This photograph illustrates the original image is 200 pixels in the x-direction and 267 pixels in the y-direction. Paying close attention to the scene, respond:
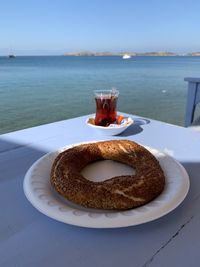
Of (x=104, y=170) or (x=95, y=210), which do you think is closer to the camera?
(x=95, y=210)

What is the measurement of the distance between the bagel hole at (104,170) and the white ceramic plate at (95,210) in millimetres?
96

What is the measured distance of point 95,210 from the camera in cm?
43

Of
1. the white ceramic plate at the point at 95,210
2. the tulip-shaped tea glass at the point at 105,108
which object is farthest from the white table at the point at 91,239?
the tulip-shaped tea glass at the point at 105,108

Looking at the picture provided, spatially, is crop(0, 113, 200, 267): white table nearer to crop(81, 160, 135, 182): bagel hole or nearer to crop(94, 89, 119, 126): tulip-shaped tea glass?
crop(81, 160, 135, 182): bagel hole

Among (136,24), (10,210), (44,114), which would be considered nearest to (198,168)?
(10,210)

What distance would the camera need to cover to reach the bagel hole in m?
0.56

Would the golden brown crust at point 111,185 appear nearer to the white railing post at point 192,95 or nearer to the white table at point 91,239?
the white table at point 91,239

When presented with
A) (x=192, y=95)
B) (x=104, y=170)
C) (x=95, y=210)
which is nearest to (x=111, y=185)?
(x=95, y=210)

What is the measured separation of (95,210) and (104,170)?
0.17 meters

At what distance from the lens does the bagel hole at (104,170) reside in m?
0.56

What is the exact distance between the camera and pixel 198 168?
629 millimetres

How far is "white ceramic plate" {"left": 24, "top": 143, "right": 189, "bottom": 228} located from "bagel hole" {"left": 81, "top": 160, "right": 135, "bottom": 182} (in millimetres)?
96

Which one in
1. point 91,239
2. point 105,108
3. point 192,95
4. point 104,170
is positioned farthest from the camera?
point 192,95

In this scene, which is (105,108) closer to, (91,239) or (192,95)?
(91,239)
